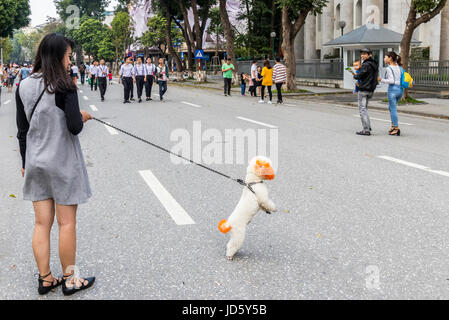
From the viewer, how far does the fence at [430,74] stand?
2458 centimetres

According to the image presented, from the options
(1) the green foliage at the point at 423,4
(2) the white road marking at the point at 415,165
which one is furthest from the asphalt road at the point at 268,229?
(1) the green foliage at the point at 423,4

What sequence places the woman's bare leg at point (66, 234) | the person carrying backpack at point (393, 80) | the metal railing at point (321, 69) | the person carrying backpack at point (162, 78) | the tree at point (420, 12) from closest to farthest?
the woman's bare leg at point (66, 234) → the person carrying backpack at point (393, 80) → the tree at point (420, 12) → the person carrying backpack at point (162, 78) → the metal railing at point (321, 69)

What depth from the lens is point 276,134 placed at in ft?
38.8

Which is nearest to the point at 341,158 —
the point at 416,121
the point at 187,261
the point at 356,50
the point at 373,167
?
the point at 373,167

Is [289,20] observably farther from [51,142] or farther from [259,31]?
[259,31]

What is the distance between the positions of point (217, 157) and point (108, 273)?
203 inches

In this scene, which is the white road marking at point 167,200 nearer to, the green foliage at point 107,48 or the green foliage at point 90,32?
the green foliage at point 107,48

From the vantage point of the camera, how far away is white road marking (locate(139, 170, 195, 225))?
5.45m

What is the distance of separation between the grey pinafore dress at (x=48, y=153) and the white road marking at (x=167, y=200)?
188 centimetres

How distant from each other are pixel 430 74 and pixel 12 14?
1851 inches

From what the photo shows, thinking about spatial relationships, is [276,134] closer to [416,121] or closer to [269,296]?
[416,121]

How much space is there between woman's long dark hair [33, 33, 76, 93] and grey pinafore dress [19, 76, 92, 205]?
0.07 metres

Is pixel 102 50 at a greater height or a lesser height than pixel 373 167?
greater

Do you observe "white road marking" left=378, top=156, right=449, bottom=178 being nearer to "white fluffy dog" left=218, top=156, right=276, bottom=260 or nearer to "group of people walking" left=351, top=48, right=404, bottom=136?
"group of people walking" left=351, top=48, right=404, bottom=136
